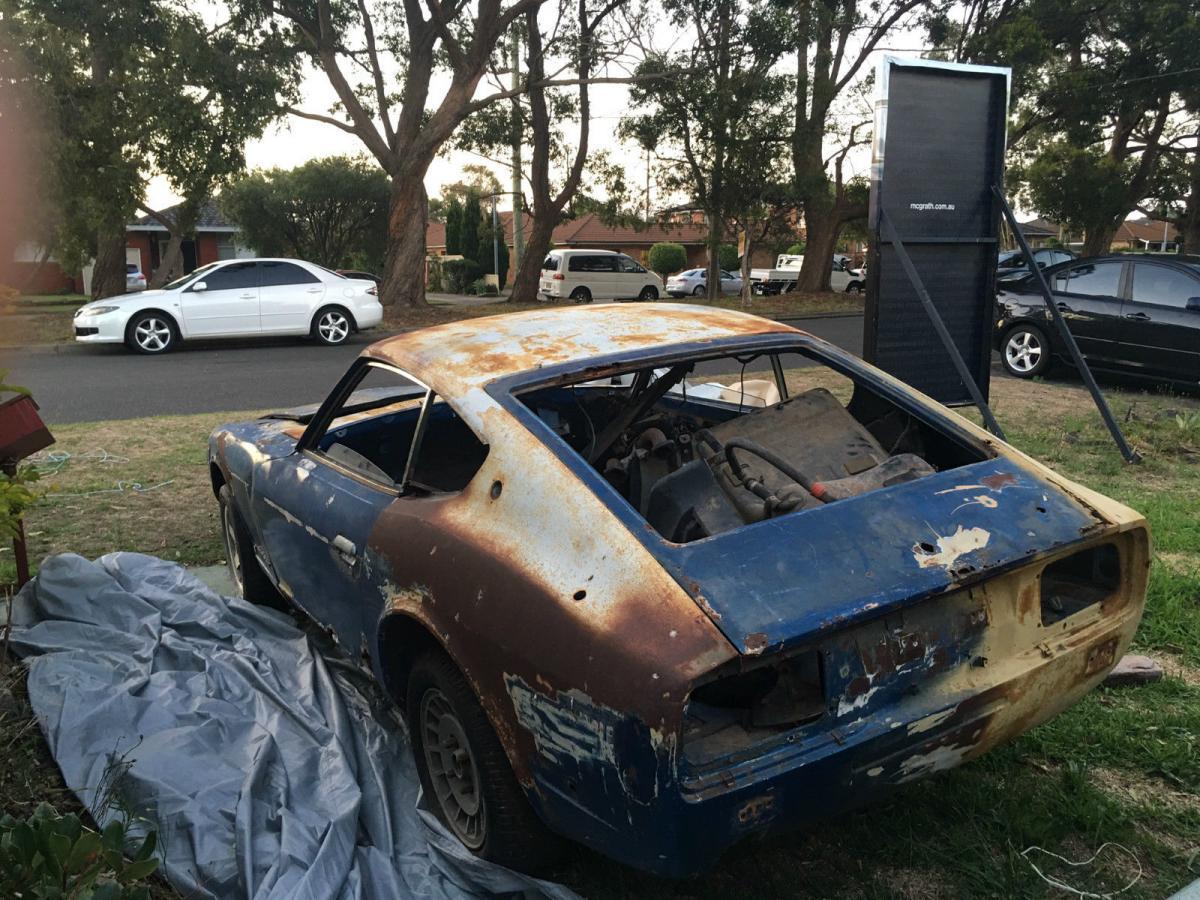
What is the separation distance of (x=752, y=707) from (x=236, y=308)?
14066 millimetres

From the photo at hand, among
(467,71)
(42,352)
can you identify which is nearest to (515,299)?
(467,71)

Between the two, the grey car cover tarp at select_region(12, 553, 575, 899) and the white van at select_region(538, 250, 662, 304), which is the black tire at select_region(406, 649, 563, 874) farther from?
the white van at select_region(538, 250, 662, 304)

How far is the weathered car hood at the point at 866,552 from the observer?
2162 mm

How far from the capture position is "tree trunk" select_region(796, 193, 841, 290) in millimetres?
26516

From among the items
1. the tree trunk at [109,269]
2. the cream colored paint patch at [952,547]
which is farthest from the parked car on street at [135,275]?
the cream colored paint patch at [952,547]

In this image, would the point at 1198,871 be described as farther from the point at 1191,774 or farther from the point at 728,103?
the point at 728,103

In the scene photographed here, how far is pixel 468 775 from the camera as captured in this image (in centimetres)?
269

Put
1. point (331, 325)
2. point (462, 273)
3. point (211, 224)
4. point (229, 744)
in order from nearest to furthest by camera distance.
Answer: point (229, 744) < point (331, 325) < point (211, 224) < point (462, 273)

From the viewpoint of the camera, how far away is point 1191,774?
9.82 ft

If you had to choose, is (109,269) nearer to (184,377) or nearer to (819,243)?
(184,377)

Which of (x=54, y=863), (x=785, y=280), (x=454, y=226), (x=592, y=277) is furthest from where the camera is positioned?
(x=454, y=226)

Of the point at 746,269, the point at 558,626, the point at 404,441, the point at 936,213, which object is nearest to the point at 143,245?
the point at 746,269

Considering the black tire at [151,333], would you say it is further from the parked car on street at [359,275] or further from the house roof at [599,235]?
the house roof at [599,235]

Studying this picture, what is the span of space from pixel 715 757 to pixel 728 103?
20.2m
